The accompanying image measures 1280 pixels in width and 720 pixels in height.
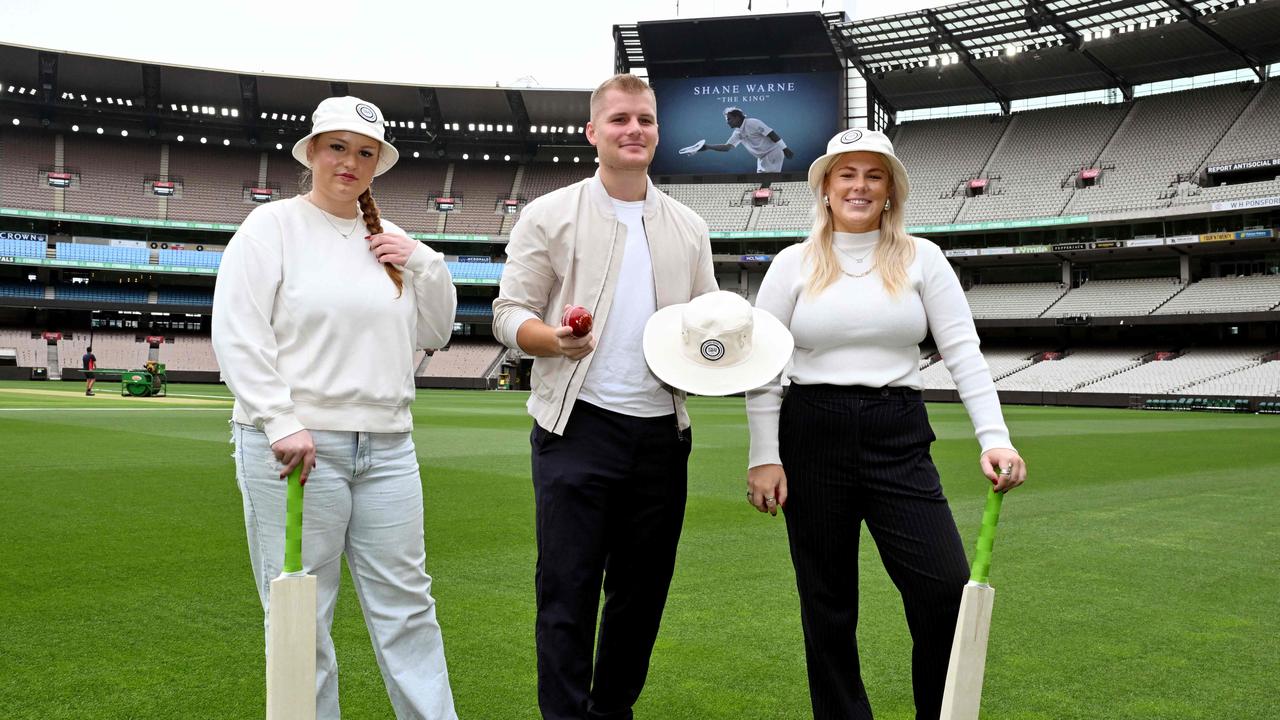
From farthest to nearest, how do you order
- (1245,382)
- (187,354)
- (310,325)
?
(187,354)
(1245,382)
(310,325)

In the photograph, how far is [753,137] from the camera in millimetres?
53531

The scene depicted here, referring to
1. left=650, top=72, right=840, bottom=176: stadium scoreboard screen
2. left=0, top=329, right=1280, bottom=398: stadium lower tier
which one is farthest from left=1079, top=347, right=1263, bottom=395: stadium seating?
left=650, top=72, right=840, bottom=176: stadium scoreboard screen

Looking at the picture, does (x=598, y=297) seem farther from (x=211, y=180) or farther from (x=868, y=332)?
(x=211, y=180)

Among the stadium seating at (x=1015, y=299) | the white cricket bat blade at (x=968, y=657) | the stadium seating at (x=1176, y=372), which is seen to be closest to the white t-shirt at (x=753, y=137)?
the stadium seating at (x=1015, y=299)

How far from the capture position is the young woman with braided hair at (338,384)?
2969 mm

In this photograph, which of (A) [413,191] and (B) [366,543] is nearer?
(B) [366,543]

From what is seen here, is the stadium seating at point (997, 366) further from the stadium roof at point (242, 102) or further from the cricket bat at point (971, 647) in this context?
the cricket bat at point (971, 647)

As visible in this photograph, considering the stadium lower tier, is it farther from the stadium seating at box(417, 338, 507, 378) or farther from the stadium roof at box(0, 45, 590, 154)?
the stadium roof at box(0, 45, 590, 154)

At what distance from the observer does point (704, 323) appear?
3098 millimetres

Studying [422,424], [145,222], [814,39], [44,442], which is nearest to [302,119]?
[145,222]

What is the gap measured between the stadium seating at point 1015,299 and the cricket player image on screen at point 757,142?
512 inches

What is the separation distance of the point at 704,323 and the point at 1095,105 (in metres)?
58.7

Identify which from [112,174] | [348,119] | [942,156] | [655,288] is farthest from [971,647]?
[112,174]

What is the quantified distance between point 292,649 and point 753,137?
5333 centimetres
